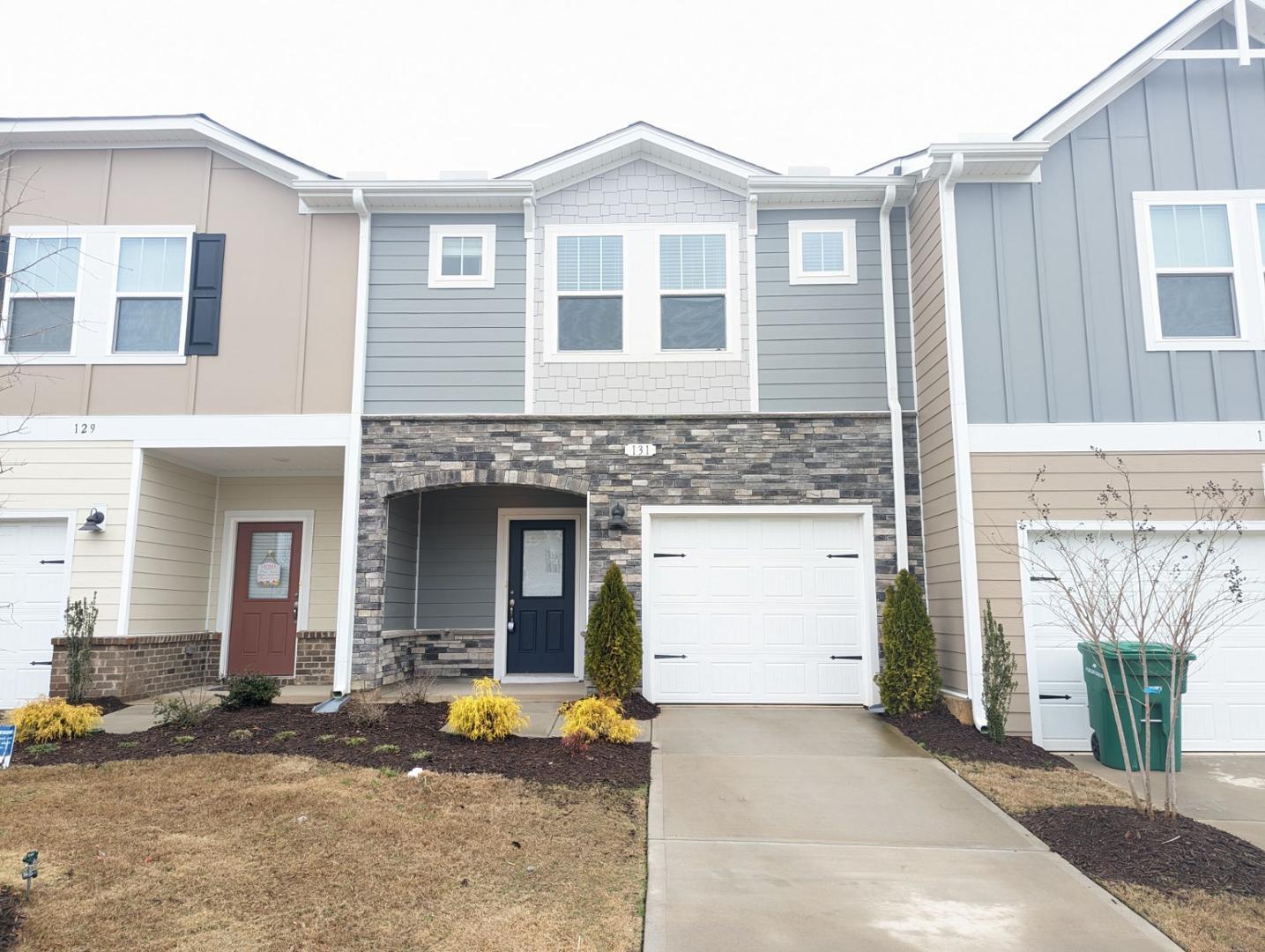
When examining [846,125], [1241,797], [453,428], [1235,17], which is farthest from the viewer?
[846,125]

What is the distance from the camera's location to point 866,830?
5.37 metres

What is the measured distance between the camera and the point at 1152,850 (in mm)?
4809

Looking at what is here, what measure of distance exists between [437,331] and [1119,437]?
7042mm

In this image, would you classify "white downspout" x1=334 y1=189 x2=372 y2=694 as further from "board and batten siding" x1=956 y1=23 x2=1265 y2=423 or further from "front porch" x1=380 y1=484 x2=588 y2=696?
"board and batten siding" x1=956 y1=23 x2=1265 y2=423

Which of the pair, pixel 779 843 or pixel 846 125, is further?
pixel 846 125

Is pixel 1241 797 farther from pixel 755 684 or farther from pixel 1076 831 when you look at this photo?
pixel 755 684

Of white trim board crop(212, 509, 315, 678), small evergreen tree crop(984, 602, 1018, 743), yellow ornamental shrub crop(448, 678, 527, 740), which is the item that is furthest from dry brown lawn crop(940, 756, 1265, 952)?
white trim board crop(212, 509, 315, 678)

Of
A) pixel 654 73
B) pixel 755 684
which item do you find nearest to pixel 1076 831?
pixel 755 684

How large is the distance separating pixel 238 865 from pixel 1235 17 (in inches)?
441

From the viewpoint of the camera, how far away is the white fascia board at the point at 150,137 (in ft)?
31.2

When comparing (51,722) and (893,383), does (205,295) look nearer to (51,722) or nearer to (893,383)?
(51,722)

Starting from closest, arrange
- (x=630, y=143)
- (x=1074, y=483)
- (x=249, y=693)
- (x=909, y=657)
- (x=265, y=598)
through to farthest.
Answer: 1. (x=1074, y=483)
2. (x=909, y=657)
3. (x=249, y=693)
4. (x=630, y=143)
5. (x=265, y=598)

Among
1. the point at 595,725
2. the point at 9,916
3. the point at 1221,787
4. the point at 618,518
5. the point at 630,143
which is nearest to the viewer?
the point at 9,916

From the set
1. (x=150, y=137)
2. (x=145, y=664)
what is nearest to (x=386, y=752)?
(x=145, y=664)
